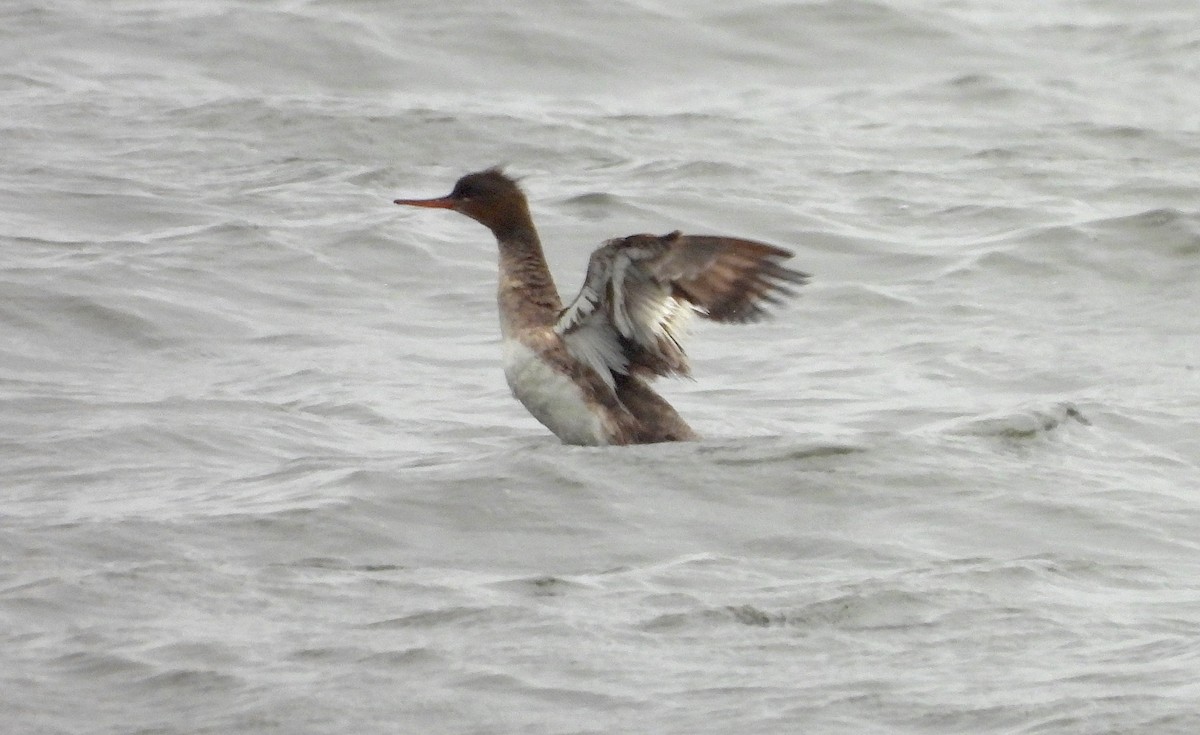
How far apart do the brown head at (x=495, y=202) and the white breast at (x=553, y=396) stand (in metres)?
0.89

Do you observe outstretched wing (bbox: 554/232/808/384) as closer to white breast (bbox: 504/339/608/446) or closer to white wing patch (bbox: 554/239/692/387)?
white wing patch (bbox: 554/239/692/387)

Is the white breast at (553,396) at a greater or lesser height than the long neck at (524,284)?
lesser

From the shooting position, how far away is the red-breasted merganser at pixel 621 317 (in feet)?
27.1

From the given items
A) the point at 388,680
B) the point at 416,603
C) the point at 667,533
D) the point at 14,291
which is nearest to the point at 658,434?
the point at 667,533

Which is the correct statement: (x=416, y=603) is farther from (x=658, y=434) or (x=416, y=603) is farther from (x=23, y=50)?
(x=23, y=50)

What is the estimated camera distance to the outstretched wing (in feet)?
26.9

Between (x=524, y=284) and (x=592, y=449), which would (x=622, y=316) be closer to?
(x=592, y=449)

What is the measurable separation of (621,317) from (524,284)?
817mm

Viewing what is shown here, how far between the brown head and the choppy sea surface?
1.71 ft

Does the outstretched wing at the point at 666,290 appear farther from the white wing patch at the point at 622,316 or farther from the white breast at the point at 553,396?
the white breast at the point at 553,396

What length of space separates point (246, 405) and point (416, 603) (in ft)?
10.5

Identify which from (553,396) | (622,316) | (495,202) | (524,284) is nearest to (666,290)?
(622,316)

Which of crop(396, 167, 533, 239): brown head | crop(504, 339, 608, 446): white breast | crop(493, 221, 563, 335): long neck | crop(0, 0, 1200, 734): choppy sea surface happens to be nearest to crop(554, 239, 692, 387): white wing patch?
crop(504, 339, 608, 446): white breast

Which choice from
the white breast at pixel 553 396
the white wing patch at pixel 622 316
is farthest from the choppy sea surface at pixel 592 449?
the white wing patch at pixel 622 316
